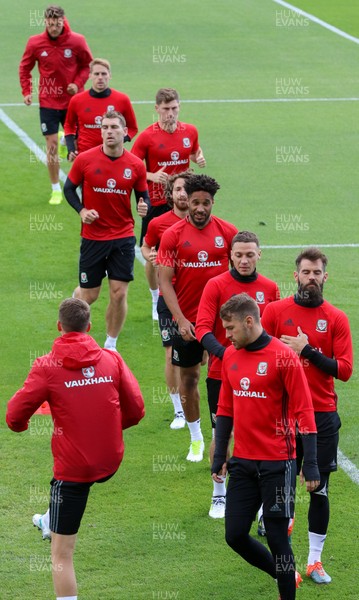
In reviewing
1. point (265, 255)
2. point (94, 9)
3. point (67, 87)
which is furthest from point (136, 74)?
point (265, 255)

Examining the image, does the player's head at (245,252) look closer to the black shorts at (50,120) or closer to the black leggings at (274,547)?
the black leggings at (274,547)

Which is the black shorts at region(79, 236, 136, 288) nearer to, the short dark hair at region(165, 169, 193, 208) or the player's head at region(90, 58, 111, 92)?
the short dark hair at region(165, 169, 193, 208)

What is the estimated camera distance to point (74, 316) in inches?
306

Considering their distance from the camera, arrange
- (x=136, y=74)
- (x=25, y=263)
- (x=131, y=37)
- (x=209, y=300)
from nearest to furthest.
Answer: (x=209, y=300) → (x=25, y=263) → (x=136, y=74) → (x=131, y=37)

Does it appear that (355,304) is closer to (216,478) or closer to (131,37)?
(216,478)

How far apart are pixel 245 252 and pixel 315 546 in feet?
7.21

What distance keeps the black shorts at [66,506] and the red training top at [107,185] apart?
5.27 m

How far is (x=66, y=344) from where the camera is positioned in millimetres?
7727

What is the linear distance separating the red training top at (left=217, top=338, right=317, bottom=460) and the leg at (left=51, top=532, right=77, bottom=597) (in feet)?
4.07

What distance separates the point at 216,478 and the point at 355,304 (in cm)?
637

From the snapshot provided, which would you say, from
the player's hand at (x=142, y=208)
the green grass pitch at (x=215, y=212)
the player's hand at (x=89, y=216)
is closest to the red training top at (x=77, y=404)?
the green grass pitch at (x=215, y=212)

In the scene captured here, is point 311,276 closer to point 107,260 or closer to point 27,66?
point 107,260

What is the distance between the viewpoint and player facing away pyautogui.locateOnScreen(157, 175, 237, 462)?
10.0 meters

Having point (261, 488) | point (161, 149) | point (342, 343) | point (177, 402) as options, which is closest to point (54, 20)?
point (161, 149)
